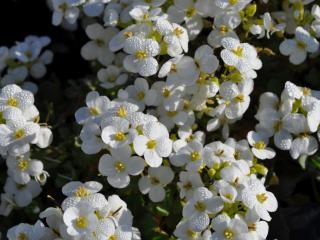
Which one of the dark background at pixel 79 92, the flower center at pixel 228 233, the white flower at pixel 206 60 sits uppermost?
the white flower at pixel 206 60

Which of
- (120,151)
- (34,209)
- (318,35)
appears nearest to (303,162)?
(318,35)

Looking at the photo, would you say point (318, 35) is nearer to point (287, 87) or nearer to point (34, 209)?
point (287, 87)

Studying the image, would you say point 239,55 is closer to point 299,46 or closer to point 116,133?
point 299,46

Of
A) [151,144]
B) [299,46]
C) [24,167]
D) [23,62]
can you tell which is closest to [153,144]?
[151,144]

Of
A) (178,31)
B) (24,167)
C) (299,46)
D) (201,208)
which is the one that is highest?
(178,31)

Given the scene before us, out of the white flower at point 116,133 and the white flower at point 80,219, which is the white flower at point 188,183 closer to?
the white flower at point 116,133

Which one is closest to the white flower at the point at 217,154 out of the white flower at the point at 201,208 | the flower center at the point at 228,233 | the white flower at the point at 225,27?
the white flower at the point at 201,208
